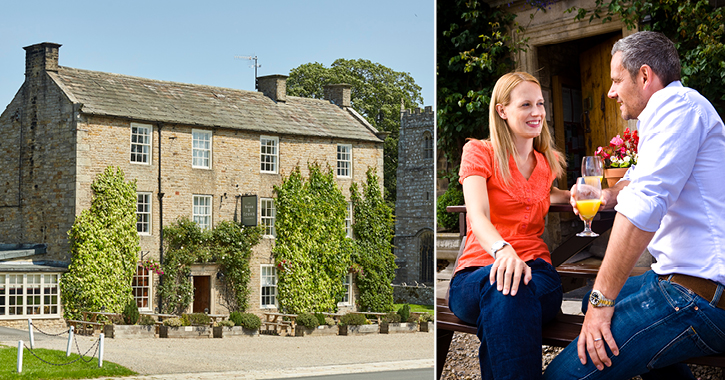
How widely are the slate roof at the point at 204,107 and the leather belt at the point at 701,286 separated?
2980 millimetres

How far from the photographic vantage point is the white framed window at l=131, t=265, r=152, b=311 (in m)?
3.51

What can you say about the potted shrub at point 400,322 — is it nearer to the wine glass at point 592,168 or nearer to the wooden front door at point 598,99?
the wooden front door at point 598,99

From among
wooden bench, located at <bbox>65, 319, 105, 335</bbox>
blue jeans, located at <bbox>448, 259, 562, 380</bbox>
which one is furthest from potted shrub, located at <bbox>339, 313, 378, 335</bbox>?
blue jeans, located at <bbox>448, 259, 562, 380</bbox>

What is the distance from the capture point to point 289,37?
4.61m

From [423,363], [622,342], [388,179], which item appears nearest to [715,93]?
[388,179]

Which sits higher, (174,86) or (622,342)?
(174,86)

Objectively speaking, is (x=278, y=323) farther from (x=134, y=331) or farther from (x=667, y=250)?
(x=667, y=250)

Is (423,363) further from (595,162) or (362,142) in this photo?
(595,162)

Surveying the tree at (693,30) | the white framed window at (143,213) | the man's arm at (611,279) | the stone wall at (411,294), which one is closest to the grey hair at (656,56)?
the man's arm at (611,279)

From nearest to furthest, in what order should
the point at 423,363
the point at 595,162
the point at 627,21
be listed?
the point at 595,162
the point at 423,363
the point at 627,21

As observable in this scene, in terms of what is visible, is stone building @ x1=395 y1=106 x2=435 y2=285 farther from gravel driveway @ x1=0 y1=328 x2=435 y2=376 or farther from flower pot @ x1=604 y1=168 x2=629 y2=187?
flower pot @ x1=604 y1=168 x2=629 y2=187

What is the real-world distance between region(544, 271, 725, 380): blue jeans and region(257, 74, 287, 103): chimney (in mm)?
3131

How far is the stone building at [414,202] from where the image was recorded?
4719 millimetres

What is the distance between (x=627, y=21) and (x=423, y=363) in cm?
329
